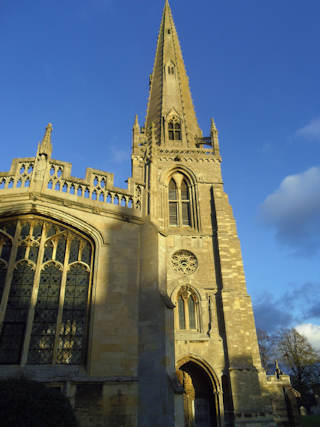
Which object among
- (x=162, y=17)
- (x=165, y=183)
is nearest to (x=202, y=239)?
(x=165, y=183)

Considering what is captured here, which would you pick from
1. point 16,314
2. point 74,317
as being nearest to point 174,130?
point 74,317

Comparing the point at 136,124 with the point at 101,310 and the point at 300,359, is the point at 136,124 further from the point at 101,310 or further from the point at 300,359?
the point at 300,359

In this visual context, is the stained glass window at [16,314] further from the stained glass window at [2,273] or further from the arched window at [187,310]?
the arched window at [187,310]

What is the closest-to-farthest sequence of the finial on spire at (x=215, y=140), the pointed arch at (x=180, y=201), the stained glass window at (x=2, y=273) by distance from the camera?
1. the stained glass window at (x=2, y=273)
2. the pointed arch at (x=180, y=201)
3. the finial on spire at (x=215, y=140)

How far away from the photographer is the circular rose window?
1992 centimetres

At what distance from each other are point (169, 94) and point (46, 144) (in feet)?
69.4

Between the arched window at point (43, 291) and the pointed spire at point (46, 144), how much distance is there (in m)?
2.29

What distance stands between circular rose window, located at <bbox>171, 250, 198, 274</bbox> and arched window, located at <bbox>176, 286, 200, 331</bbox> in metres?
1.06

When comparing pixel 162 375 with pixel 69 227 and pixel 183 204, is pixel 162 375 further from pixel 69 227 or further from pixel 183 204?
pixel 183 204

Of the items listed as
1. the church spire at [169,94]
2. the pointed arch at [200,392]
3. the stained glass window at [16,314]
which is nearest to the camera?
the stained glass window at [16,314]

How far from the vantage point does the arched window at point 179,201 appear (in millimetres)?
22594

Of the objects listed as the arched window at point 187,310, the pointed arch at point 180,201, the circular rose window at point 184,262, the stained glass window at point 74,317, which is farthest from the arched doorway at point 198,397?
the stained glass window at point 74,317

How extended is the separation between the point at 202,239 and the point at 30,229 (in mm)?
12238

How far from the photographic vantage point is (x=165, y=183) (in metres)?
23.8
